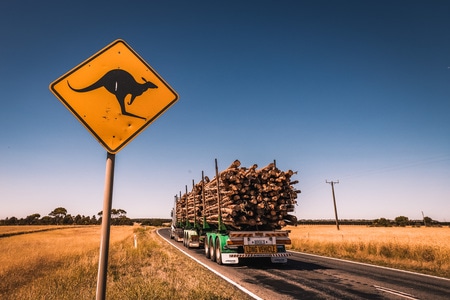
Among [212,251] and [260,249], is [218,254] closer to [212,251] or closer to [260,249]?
[212,251]

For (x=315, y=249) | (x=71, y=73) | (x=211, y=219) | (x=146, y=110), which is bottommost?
(x=315, y=249)

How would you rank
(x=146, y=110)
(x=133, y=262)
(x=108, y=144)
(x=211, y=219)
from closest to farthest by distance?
(x=108, y=144), (x=146, y=110), (x=133, y=262), (x=211, y=219)

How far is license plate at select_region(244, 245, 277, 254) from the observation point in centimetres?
990

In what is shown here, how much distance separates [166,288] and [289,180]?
6976 mm

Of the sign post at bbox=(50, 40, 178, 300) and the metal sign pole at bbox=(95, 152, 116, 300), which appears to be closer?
the metal sign pole at bbox=(95, 152, 116, 300)

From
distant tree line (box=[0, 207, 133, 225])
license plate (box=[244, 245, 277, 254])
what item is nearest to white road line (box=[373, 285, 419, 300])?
license plate (box=[244, 245, 277, 254])

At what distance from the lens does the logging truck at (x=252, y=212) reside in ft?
33.0

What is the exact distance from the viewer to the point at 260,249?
392 inches

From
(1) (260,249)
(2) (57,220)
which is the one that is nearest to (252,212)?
(1) (260,249)

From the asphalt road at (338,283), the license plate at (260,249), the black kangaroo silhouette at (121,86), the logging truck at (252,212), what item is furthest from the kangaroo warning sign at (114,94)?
the license plate at (260,249)

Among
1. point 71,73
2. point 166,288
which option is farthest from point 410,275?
point 71,73

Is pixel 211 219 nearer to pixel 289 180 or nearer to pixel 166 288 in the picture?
pixel 289 180

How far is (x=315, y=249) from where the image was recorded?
54.3 ft

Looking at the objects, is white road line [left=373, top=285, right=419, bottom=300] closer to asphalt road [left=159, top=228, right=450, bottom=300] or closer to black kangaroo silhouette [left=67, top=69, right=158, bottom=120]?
asphalt road [left=159, top=228, right=450, bottom=300]
